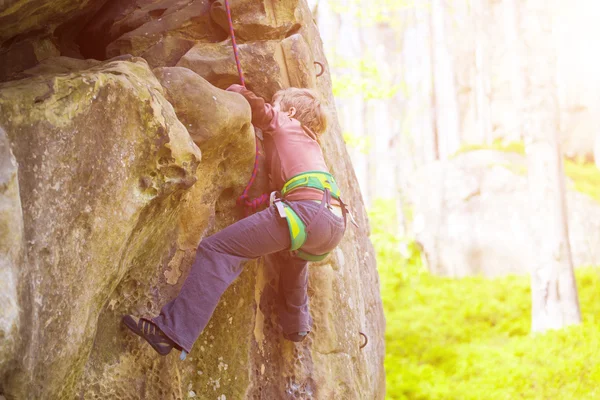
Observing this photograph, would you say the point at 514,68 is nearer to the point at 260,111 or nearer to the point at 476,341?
the point at 476,341

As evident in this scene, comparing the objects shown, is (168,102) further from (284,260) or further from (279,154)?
(284,260)

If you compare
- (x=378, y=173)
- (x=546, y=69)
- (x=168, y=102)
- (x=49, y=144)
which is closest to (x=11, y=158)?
(x=49, y=144)

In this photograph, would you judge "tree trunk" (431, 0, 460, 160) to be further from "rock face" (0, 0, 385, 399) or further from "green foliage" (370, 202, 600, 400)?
"rock face" (0, 0, 385, 399)

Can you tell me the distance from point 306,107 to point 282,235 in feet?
3.37

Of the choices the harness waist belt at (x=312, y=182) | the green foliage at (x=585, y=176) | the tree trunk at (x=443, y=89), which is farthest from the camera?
the tree trunk at (x=443, y=89)

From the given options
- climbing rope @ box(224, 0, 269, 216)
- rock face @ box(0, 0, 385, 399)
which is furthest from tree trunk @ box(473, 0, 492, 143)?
climbing rope @ box(224, 0, 269, 216)

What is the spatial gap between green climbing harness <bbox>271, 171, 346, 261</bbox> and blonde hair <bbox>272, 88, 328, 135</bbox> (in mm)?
415

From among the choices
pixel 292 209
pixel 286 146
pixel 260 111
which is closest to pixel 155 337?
pixel 292 209

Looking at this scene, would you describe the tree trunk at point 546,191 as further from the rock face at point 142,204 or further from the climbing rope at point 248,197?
the climbing rope at point 248,197

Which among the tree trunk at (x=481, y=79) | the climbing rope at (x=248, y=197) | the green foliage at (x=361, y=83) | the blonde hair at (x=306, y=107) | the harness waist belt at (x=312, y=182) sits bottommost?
the tree trunk at (x=481, y=79)

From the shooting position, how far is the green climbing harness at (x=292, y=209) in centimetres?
363

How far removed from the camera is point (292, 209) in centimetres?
368

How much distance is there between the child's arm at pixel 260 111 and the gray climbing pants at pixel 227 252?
A: 2.43ft

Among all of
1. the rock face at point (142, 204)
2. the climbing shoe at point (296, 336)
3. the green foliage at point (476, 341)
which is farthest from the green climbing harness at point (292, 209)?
the green foliage at point (476, 341)
